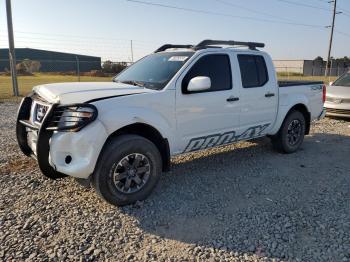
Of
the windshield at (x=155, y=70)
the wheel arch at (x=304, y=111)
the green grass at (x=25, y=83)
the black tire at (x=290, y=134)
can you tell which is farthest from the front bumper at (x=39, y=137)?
the green grass at (x=25, y=83)

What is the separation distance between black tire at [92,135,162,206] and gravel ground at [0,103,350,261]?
0.58 feet

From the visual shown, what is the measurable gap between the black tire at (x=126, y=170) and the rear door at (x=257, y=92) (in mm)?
1878

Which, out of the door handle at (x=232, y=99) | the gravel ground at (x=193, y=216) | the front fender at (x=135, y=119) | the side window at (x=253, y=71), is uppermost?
the side window at (x=253, y=71)

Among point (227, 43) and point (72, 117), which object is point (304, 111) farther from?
point (72, 117)

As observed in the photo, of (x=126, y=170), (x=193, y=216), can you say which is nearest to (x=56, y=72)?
(x=126, y=170)

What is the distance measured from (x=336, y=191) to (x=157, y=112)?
2.65m

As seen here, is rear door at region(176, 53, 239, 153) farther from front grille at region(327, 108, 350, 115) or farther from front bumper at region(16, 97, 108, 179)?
front grille at region(327, 108, 350, 115)

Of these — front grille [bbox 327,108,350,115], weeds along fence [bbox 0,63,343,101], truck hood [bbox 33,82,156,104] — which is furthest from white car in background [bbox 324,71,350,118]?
weeds along fence [bbox 0,63,343,101]

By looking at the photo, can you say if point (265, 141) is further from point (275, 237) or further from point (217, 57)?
point (275, 237)

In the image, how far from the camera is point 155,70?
4992mm

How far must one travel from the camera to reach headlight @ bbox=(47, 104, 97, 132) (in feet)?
12.1

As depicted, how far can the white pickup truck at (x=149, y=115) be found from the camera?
12.2 feet

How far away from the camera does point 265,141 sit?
752cm

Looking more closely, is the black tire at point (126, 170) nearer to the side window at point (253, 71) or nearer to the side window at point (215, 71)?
the side window at point (215, 71)
